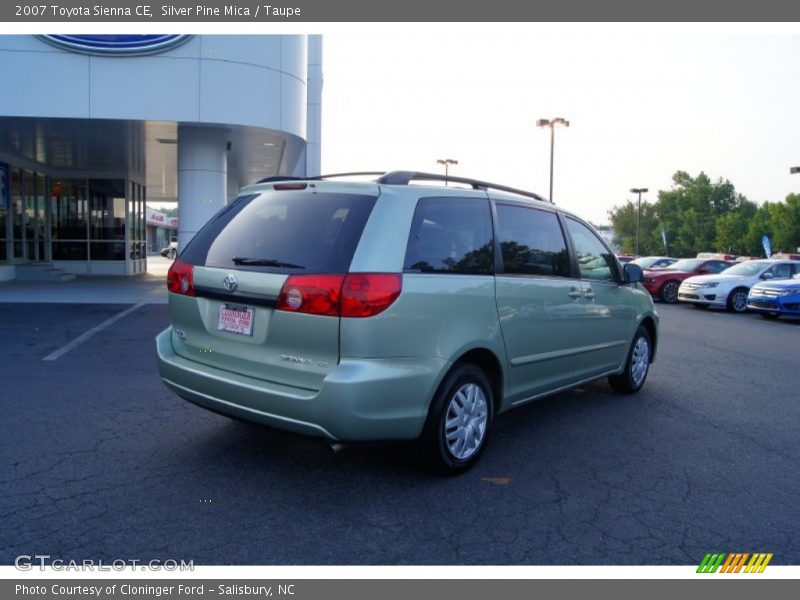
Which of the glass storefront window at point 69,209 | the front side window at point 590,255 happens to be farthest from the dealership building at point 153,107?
the front side window at point 590,255

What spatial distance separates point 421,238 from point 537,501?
5.58 feet

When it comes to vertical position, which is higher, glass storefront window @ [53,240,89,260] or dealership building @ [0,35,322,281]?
dealership building @ [0,35,322,281]

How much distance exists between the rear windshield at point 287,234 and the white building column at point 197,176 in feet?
35.9

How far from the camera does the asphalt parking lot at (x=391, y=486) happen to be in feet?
11.2

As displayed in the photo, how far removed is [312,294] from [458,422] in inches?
50.5

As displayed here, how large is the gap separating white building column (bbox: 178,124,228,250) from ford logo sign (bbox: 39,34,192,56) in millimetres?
1931

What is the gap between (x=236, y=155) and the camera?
19.7 m

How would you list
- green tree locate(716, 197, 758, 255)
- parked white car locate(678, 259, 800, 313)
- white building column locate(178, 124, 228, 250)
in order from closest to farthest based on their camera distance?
white building column locate(178, 124, 228, 250)
parked white car locate(678, 259, 800, 313)
green tree locate(716, 197, 758, 255)

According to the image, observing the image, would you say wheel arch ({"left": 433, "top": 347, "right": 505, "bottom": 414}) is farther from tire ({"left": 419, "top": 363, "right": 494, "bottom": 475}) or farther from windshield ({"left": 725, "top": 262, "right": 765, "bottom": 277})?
windshield ({"left": 725, "top": 262, "right": 765, "bottom": 277})

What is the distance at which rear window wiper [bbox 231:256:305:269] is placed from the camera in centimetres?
396

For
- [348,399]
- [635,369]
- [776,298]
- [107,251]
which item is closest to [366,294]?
[348,399]

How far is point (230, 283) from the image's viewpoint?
A: 4117 mm

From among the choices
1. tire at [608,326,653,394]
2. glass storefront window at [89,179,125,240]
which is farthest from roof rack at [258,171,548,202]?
glass storefront window at [89,179,125,240]

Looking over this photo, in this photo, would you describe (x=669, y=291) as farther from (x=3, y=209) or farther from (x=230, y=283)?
(x=3, y=209)
